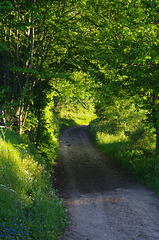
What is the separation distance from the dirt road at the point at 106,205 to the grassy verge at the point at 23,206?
71cm

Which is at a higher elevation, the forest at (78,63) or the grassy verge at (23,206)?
the forest at (78,63)

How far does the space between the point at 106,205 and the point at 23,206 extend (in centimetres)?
390

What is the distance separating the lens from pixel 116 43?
8750 mm

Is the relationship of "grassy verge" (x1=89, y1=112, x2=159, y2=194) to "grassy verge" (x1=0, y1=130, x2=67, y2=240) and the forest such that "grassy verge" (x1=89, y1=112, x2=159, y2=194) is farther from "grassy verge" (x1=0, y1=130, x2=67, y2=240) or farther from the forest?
"grassy verge" (x1=0, y1=130, x2=67, y2=240)

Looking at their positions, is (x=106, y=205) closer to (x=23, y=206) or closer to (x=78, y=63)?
(x=23, y=206)

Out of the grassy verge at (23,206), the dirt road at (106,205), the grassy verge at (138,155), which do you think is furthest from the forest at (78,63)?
the dirt road at (106,205)

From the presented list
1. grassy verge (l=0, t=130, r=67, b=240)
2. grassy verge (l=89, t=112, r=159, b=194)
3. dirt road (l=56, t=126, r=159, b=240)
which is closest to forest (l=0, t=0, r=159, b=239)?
grassy verge (l=89, t=112, r=159, b=194)

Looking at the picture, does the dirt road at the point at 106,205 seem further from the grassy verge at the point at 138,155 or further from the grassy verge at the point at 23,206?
the grassy verge at the point at 23,206

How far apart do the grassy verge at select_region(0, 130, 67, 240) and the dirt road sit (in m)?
0.71

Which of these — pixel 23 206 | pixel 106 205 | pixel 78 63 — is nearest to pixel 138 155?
pixel 106 205

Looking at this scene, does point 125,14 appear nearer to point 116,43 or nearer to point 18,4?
point 116,43

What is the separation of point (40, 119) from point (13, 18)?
17.8ft

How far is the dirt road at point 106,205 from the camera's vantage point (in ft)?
20.1

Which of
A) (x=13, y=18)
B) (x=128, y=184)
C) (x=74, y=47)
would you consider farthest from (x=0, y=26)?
(x=128, y=184)
